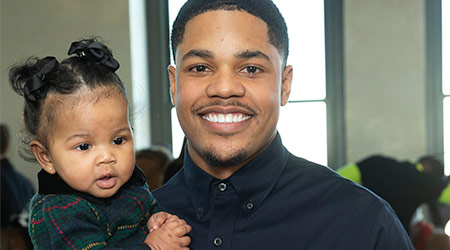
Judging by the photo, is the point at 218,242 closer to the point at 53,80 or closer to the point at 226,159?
the point at 226,159

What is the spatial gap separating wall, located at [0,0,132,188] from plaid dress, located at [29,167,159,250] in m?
3.04

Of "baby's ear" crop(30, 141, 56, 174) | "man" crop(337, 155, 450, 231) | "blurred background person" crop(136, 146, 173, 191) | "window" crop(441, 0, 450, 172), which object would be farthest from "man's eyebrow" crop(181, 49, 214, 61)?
"window" crop(441, 0, 450, 172)

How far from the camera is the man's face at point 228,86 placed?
4.54 feet

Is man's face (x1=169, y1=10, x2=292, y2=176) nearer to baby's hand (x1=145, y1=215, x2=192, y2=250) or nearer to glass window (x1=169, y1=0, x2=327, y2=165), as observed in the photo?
baby's hand (x1=145, y1=215, x2=192, y2=250)

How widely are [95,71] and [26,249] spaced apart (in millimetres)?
1681

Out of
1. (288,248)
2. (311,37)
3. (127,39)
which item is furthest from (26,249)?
(311,37)

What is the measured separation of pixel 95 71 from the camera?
143 centimetres

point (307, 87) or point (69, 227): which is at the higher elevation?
point (307, 87)

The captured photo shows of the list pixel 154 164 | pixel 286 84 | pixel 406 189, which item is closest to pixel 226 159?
pixel 286 84

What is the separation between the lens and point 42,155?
143 centimetres

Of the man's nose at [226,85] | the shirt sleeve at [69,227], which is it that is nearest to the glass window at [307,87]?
the man's nose at [226,85]

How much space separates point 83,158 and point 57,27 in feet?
11.1

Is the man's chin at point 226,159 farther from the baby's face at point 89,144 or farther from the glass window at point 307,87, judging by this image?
the glass window at point 307,87

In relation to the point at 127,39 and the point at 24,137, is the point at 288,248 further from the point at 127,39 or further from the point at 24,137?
the point at 127,39
